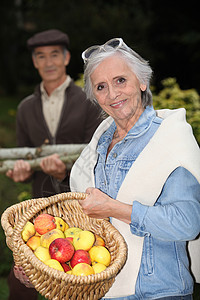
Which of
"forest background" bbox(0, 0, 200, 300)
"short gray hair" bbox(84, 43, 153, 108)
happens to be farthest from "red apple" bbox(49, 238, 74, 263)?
"forest background" bbox(0, 0, 200, 300)

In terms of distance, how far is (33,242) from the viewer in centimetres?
190

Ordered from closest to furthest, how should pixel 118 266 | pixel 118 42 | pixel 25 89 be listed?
pixel 118 266
pixel 118 42
pixel 25 89

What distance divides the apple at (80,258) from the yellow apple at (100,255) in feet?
0.09

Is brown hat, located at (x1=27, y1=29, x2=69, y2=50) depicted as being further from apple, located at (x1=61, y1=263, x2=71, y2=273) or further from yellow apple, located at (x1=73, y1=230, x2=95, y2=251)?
apple, located at (x1=61, y1=263, x2=71, y2=273)

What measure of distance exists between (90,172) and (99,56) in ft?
2.14

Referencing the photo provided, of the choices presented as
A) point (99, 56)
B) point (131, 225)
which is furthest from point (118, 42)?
point (131, 225)

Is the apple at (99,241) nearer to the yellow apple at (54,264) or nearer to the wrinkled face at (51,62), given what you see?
the yellow apple at (54,264)

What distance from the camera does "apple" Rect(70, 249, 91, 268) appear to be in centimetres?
179

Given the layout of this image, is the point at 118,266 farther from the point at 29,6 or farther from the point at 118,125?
the point at 29,6

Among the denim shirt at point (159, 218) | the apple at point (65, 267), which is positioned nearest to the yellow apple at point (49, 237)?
the apple at point (65, 267)

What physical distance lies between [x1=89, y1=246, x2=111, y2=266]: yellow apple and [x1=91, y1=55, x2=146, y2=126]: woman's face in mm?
693

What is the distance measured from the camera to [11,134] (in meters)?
10.3

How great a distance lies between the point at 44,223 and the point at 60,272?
422 mm

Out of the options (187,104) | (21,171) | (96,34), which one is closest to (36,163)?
(21,171)
